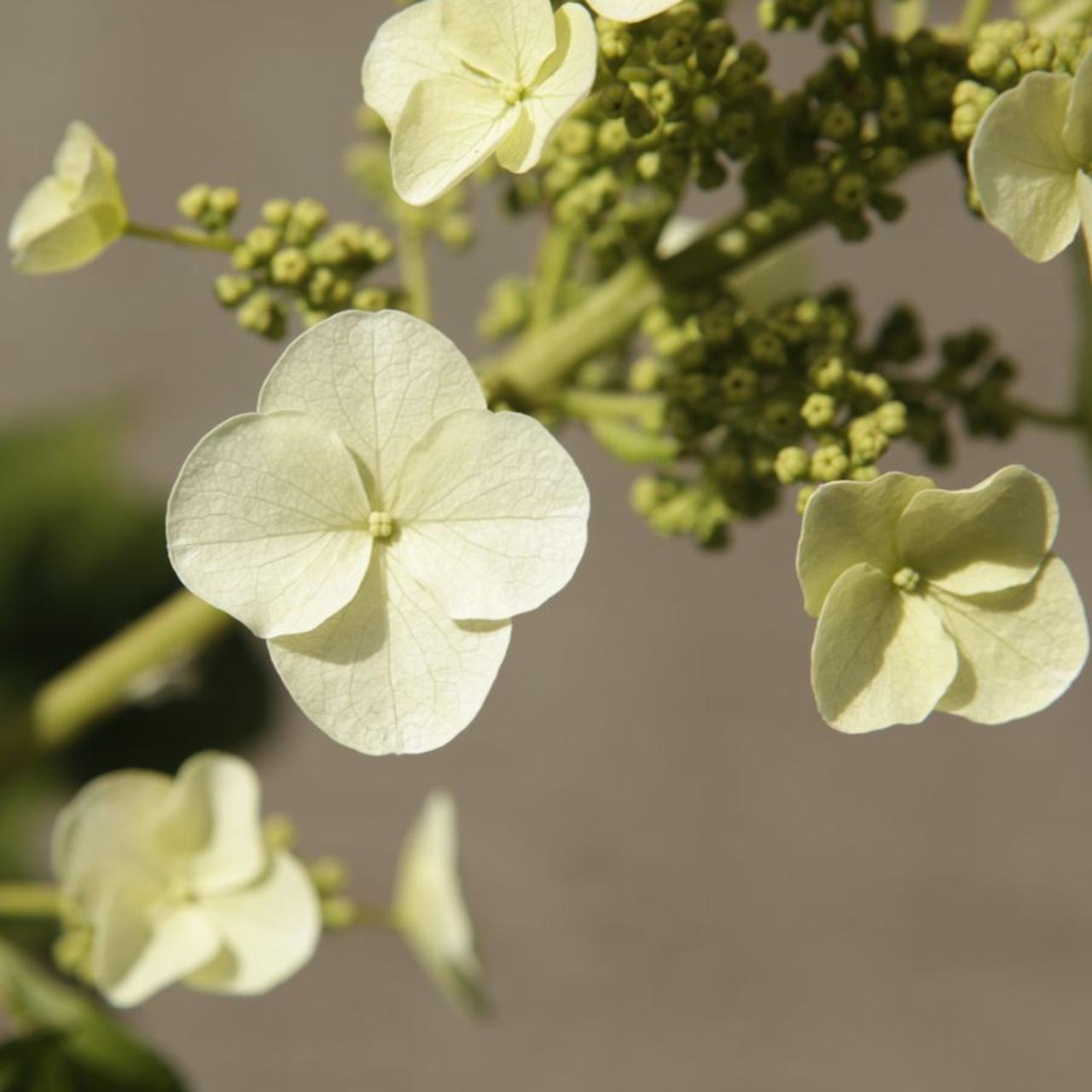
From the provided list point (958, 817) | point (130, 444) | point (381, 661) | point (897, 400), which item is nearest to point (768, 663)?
point (958, 817)

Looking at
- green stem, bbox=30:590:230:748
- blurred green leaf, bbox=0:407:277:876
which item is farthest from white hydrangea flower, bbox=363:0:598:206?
blurred green leaf, bbox=0:407:277:876

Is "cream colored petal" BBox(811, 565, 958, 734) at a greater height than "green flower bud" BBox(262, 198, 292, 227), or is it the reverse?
"green flower bud" BBox(262, 198, 292, 227)

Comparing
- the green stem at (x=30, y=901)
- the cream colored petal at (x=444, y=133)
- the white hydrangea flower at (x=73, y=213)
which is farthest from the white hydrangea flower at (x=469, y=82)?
the green stem at (x=30, y=901)

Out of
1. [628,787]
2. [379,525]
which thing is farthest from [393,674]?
[628,787]

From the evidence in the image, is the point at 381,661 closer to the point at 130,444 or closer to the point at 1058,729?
the point at 130,444

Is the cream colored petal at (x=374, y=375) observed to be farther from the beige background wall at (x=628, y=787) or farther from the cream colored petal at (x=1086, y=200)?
the beige background wall at (x=628, y=787)

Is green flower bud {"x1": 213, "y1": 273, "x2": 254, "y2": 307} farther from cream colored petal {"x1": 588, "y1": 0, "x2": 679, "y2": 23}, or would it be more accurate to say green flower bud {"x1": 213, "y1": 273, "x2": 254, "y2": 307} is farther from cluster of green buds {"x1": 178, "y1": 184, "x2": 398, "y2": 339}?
cream colored petal {"x1": 588, "y1": 0, "x2": 679, "y2": 23}
